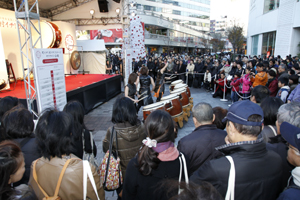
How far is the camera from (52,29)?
26.5ft

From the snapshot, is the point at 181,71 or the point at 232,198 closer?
the point at 232,198

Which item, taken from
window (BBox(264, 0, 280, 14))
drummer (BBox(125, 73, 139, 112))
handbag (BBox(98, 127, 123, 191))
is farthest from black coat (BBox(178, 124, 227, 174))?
window (BBox(264, 0, 280, 14))

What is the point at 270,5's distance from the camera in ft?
62.4

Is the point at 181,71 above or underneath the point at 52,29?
underneath

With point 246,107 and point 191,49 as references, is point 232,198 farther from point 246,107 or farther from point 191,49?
point 191,49

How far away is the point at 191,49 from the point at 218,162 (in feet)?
197

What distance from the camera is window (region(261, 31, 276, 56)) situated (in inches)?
727

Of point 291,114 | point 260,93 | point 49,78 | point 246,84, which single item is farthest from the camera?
point 246,84

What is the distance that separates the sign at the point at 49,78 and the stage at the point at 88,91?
1.58 metres

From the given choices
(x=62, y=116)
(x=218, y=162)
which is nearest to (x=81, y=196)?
(x=62, y=116)

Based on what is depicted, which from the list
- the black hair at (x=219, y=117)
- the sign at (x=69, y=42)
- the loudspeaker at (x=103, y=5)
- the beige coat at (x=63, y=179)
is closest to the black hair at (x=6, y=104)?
the beige coat at (x=63, y=179)

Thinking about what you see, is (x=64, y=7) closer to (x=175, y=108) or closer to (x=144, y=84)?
(x=144, y=84)

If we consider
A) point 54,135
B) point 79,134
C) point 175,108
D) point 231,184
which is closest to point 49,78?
point 79,134

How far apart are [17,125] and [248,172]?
2245 mm
